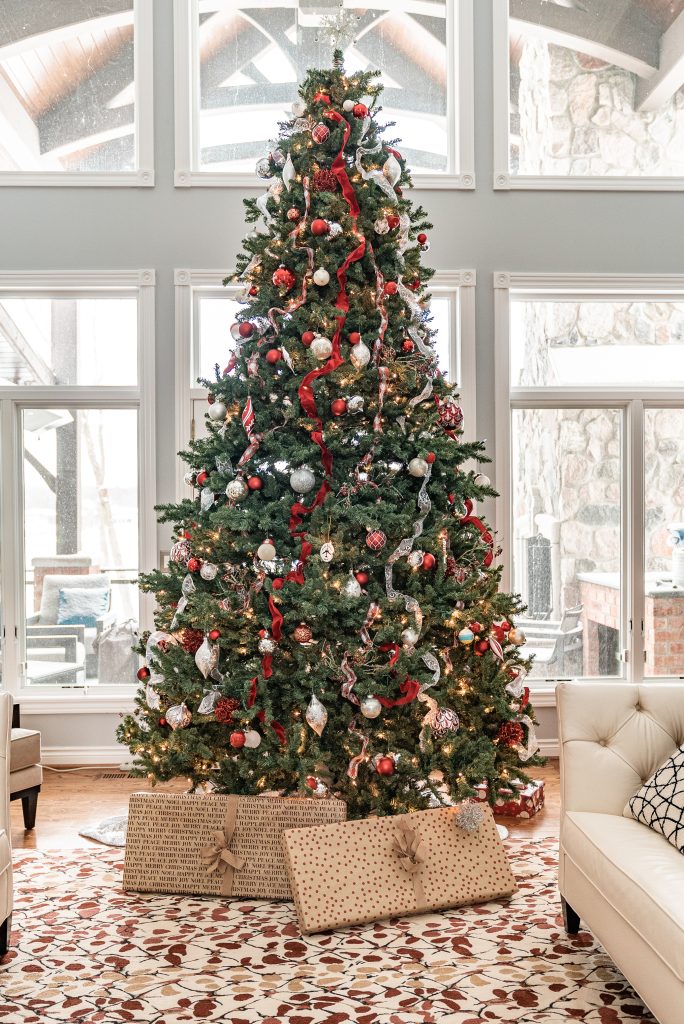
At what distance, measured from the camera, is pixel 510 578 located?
15.7 ft

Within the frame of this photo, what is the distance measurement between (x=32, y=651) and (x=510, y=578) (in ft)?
8.98

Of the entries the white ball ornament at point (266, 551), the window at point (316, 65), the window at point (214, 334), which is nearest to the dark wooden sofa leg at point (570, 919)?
the white ball ornament at point (266, 551)

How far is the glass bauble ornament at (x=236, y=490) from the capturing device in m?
3.18

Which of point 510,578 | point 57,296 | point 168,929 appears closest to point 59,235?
point 57,296

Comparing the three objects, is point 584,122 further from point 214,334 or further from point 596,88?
point 214,334

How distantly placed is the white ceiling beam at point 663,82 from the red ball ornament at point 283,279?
2903 millimetres

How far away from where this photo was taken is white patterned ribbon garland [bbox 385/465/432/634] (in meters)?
3.14

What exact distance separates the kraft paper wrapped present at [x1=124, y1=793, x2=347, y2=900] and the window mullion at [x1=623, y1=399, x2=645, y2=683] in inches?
98.7

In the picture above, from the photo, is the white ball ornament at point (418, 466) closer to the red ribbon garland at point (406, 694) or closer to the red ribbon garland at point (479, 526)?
the red ribbon garland at point (479, 526)

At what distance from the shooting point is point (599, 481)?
491 cm

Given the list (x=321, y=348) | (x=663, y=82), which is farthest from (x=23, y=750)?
(x=663, y=82)

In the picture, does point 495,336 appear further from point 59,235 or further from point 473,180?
point 59,235

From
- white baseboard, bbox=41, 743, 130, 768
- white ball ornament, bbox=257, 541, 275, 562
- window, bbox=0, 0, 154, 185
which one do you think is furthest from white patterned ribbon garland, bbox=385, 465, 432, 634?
window, bbox=0, 0, 154, 185

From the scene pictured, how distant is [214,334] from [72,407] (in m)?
0.91
